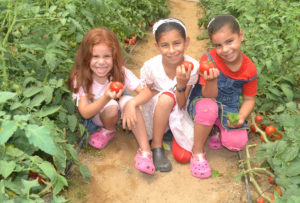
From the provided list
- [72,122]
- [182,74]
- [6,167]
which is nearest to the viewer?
[6,167]

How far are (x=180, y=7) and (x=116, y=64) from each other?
17.9 ft

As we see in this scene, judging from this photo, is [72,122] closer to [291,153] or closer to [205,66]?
[205,66]

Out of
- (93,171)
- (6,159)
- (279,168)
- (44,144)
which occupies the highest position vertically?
(44,144)

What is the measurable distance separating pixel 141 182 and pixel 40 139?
4.51 ft

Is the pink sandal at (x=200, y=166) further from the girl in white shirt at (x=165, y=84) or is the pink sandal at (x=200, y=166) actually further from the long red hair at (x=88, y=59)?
the long red hair at (x=88, y=59)

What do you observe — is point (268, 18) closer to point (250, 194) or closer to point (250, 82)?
point (250, 82)

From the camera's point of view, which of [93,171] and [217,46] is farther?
[93,171]

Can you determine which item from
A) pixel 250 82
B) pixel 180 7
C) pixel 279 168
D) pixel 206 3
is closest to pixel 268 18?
pixel 250 82

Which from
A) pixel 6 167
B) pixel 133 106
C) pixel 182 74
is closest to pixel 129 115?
pixel 133 106

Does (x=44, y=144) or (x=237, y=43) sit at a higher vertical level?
(x=237, y=43)

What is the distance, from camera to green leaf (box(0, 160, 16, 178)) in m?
1.66

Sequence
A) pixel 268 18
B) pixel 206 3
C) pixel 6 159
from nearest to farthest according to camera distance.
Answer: pixel 6 159
pixel 268 18
pixel 206 3

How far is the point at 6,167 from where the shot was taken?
1.69m

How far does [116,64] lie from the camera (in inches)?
110
